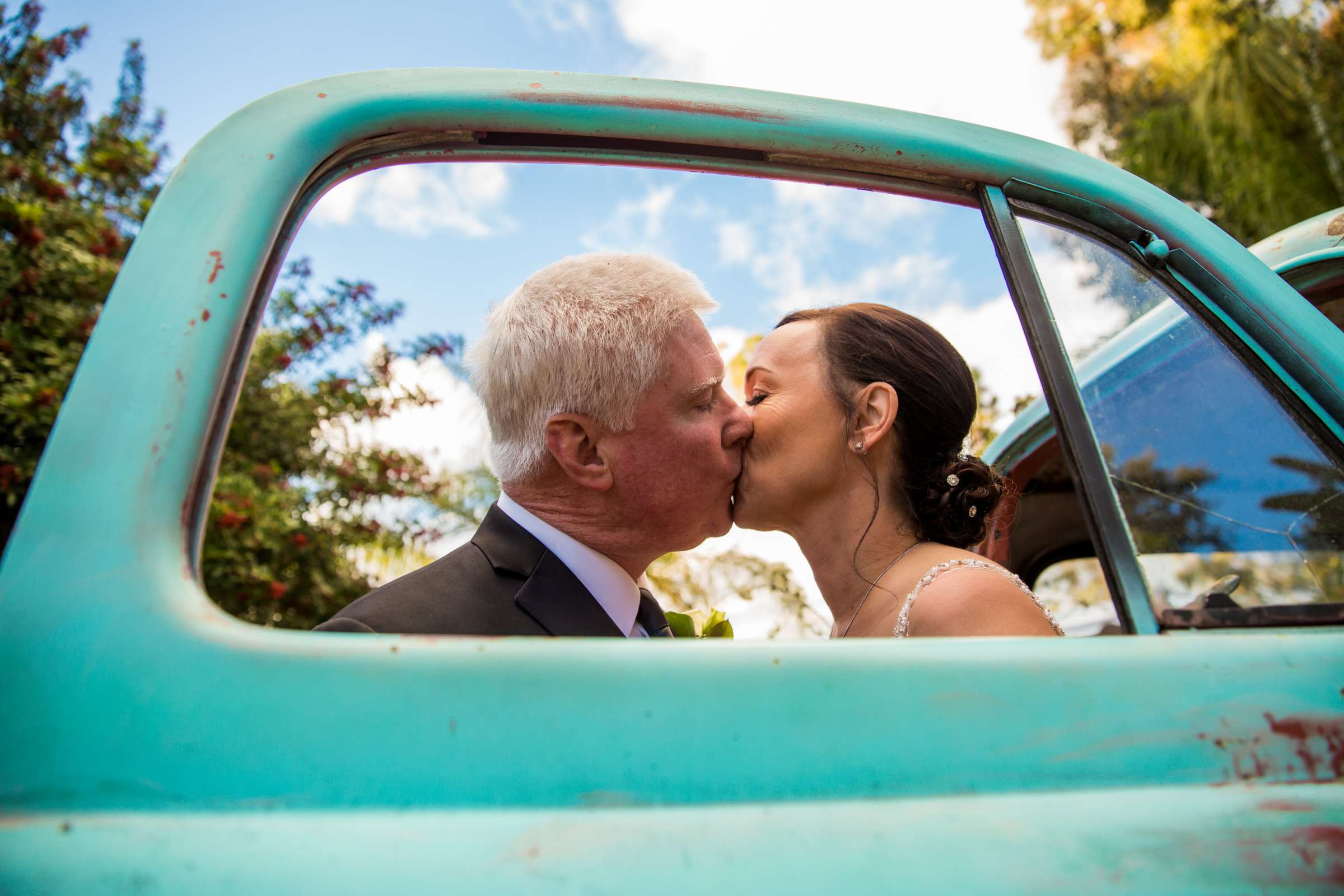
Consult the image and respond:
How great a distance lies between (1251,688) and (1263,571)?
400 mm

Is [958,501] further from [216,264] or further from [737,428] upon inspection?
[216,264]

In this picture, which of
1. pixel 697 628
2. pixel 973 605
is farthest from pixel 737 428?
pixel 697 628

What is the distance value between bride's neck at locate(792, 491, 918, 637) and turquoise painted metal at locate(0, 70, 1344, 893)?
1.20 meters

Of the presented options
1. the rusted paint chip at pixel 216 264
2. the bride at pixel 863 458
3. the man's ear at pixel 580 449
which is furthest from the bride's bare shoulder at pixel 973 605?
the rusted paint chip at pixel 216 264

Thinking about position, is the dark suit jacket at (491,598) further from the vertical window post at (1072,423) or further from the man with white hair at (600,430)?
the vertical window post at (1072,423)

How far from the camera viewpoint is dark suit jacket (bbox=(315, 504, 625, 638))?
1.51 metres

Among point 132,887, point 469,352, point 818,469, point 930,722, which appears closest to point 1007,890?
point 930,722

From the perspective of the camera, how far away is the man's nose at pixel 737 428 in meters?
2.08

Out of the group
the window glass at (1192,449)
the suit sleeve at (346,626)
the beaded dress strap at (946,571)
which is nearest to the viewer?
the window glass at (1192,449)

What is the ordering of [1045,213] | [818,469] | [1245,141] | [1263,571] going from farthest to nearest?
[1245,141] → [818,469] → [1045,213] → [1263,571]

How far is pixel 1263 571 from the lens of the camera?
119 cm

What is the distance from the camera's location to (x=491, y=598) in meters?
1.66

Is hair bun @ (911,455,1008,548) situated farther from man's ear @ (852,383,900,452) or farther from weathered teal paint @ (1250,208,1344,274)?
weathered teal paint @ (1250,208,1344,274)

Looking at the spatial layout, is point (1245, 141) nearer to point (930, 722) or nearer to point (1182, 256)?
point (1182, 256)
